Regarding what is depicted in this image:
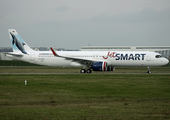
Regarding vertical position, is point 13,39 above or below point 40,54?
above

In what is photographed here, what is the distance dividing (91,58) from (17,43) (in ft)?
47.1

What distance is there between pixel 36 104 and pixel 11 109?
1919 mm

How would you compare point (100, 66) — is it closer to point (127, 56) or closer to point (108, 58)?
point (108, 58)

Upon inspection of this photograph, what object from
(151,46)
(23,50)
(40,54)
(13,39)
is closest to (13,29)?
(13,39)

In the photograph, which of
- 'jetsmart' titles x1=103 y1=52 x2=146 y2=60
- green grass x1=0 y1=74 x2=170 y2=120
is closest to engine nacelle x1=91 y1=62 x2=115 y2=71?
'jetsmart' titles x1=103 y1=52 x2=146 y2=60

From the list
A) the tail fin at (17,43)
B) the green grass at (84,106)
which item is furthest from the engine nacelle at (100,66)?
the green grass at (84,106)

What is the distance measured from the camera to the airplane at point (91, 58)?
3947 cm

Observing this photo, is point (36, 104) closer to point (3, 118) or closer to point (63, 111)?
point (63, 111)

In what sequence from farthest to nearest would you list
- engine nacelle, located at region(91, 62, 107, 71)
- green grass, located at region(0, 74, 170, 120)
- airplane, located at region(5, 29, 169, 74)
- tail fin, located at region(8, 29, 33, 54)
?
tail fin, located at region(8, 29, 33, 54) → airplane, located at region(5, 29, 169, 74) → engine nacelle, located at region(91, 62, 107, 71) → green grass, located at region(0, 74, 170, 120)

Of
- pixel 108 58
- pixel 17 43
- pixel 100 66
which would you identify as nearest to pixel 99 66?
pixel 100 66

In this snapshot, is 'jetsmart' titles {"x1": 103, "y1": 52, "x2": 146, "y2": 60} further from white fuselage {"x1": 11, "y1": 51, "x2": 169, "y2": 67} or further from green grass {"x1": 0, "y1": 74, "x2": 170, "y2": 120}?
green grass {"x1": 0, "y1": 74, "x2": 170, "y2": 120}

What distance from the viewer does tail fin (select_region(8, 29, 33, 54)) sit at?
145 ft

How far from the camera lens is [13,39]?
44812 millimetres

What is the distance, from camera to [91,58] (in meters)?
41.4
